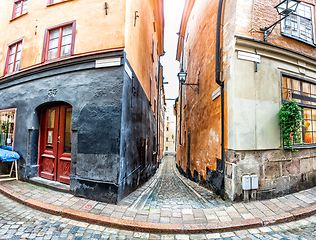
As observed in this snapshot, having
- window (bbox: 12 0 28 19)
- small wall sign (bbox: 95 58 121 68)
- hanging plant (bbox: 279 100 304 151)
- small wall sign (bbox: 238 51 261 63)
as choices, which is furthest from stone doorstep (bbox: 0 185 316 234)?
window (bbox: 12 0 28 19)

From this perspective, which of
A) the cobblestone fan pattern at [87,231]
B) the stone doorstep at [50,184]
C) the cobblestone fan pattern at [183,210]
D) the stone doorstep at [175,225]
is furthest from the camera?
the stone doorstep at [50,184]

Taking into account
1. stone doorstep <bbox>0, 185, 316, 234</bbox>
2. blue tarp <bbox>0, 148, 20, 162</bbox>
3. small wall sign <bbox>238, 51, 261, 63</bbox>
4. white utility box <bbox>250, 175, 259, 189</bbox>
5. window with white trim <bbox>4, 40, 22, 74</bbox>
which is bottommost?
stone doorstep <bbox>0, 185, 316, 234</bbox>

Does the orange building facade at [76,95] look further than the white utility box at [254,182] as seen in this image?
Yes

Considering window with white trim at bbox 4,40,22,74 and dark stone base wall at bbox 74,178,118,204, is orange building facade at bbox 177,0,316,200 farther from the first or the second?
window with white trim at bbox 4,40,22,74

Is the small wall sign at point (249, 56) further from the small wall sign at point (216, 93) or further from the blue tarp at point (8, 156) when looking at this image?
the blue tarp at point (8, 156)

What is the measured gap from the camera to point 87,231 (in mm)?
3211

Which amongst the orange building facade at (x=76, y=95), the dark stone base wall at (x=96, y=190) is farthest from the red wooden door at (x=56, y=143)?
the dark stone base wall at (x=96, y=190)

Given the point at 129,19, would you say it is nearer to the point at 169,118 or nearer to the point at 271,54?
the point at 271,54

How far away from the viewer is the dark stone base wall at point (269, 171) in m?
4.34

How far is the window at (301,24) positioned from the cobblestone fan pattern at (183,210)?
5.07 metres

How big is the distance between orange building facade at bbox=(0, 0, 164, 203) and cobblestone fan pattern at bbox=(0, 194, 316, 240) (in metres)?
0.98

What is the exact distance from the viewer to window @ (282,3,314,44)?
5355mm

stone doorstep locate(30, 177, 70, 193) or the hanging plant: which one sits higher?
the hanging plant

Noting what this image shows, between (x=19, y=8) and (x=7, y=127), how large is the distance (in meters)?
5.27
